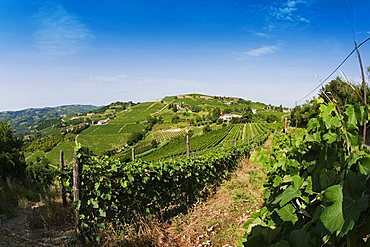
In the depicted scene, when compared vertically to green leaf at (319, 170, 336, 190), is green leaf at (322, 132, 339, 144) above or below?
→ above

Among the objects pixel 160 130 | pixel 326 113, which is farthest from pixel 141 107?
pixel 326 113

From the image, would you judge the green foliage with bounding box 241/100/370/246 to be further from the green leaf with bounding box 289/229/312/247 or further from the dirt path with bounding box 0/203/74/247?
the dirt path with bounding box 0/203/74/247

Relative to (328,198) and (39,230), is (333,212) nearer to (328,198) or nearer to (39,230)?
(328,198)

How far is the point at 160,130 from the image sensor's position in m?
89.6

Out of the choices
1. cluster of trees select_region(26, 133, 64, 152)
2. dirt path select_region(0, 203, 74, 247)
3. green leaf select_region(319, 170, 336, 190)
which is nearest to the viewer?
green leaf select_region(319, 170, 336, 190)

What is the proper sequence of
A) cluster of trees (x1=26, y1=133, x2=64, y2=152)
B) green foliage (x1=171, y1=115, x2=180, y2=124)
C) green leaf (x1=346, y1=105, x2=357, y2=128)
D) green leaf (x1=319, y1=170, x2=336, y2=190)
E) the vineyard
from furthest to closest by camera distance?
green foliage (x1=171, y1=115, x2=180, y2=124), cluster of trees (x1=26, y1=133, x2=64, y2=152), the vineyard, green leaf (x1=346, y1=105, x2=357, y2=128), green leaf (x1=319, y1=170, x2=336, y2=190)

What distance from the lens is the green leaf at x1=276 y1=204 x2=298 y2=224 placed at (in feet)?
4.72

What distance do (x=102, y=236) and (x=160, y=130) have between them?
84703mm

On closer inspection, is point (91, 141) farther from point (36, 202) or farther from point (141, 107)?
point (36, 202)

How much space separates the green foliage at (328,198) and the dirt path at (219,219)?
2968 mm

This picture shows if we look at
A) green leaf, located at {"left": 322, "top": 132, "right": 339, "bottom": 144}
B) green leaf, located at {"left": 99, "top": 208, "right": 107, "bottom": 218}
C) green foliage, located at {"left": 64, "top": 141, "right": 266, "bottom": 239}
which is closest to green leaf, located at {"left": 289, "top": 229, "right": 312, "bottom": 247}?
green leaf, located at {"left": 322, "top": 132, "right": 339, "bottom": 144}

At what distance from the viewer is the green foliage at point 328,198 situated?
81cm

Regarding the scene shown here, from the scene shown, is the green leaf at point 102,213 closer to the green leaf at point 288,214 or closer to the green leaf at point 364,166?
the green leaf at point 288,214

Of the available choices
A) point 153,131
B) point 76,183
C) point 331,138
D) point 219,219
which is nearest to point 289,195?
point 331,138
